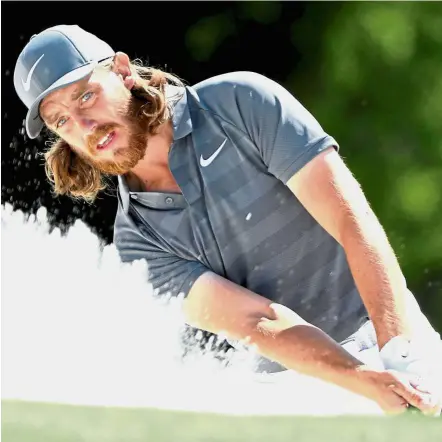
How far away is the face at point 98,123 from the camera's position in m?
1.81

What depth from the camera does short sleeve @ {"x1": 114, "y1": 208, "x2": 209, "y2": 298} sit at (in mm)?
1859

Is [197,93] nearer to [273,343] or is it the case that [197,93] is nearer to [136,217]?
[136,217]

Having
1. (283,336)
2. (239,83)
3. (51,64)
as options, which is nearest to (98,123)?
(51,64)

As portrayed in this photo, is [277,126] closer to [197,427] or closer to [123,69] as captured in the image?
[123,69]

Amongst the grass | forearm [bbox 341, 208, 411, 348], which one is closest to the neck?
forearm [bbox 341, 208, 411, 348]

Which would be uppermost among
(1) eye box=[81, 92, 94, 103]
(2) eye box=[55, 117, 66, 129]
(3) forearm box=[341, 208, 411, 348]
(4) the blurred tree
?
(1) eye box=[81, 92, 94, 103]

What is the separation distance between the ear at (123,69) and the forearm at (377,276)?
54 cm

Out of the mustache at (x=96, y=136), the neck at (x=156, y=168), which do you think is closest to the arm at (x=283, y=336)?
the neck at (x=156, y=168)

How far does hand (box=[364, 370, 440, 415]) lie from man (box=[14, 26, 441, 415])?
23 centimetres

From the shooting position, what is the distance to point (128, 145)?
180cm

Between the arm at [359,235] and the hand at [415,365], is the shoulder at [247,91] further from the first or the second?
the hand at [415,365]

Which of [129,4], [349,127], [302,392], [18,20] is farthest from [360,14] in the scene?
[302,392]

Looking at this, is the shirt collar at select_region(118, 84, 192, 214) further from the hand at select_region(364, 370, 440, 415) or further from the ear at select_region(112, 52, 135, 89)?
the hand at select_region(364, 370, 440, 415)

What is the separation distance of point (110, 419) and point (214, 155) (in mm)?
603
